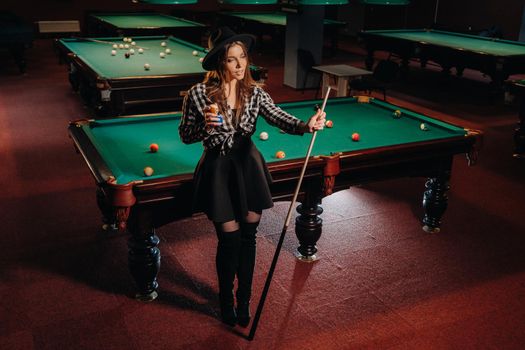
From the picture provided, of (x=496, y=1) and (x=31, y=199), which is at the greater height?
(x=496, y=1)

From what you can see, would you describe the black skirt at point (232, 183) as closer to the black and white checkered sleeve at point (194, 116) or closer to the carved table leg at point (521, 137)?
the black and white checkered sleeve at point (194, 116)

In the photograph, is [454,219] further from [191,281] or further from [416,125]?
[191,281]

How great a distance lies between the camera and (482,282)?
3.22m

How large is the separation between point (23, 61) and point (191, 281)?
7.25 metres

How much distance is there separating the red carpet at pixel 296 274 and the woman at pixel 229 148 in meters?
0.47

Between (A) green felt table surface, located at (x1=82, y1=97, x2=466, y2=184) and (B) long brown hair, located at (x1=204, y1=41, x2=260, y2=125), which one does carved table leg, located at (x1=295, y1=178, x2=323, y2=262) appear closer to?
(A) green felt table surface, located at (x1=82, y1=97, x2=466, y2=184)

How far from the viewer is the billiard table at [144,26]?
7.87m

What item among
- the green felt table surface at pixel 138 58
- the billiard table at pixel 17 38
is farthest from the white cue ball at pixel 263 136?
the billiard table at pixel 17 38

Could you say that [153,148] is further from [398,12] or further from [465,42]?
[398,12]

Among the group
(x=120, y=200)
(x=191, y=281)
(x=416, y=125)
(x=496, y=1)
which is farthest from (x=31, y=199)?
(x=496, y=1)

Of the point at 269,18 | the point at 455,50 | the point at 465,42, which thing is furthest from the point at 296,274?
the point at 269,18

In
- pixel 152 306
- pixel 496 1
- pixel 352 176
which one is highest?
pixel 496 1

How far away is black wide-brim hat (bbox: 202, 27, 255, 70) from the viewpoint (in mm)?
2447

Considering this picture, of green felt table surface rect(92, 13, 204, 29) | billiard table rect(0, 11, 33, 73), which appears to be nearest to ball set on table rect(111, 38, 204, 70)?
green felt table surface rect(92, 13, 204, 29)
